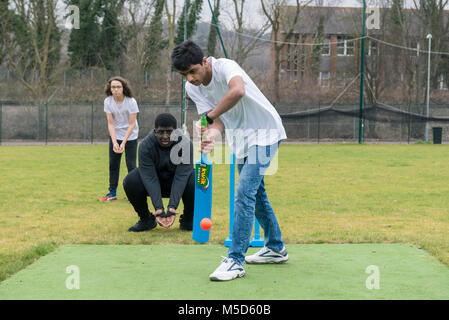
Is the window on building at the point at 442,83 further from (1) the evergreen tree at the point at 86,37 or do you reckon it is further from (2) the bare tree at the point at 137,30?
(1) the evergreen tree at the point at 86,37

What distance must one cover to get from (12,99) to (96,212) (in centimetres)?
3122

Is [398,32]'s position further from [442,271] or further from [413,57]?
[442,271]

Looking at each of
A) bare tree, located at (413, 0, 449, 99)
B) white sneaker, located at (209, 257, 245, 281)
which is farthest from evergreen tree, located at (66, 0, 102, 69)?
white sneaker, located at (209, 257, 245, 281)

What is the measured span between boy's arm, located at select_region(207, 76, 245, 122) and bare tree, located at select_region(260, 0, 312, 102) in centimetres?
2925

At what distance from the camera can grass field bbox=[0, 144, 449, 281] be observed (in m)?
5.95

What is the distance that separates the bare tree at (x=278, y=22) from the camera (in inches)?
1307

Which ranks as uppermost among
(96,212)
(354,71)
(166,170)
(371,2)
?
(371,2)

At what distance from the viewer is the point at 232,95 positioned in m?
4.06

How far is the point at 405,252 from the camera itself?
5266mm

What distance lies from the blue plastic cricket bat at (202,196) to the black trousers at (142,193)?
2.47ft

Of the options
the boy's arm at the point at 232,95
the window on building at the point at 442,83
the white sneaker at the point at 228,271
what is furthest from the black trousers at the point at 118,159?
the window on building at the point at 442,83

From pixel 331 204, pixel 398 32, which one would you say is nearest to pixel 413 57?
pixel 398 32

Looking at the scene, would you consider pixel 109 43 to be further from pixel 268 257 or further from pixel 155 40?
Answer: pixel 268 257

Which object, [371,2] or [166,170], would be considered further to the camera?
[371,2]
